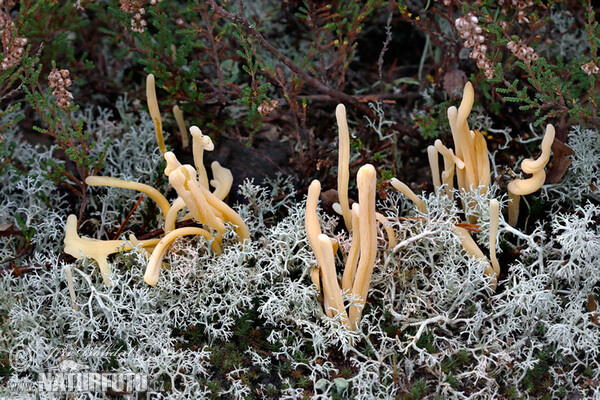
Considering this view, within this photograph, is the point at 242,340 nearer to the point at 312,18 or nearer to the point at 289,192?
the point at 289,192

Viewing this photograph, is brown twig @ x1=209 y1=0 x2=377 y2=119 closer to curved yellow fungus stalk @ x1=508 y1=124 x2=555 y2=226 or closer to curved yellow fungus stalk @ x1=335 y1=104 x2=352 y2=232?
curved yellow fungus stalk @ x1=335 y1=104 x2=352 y2=232

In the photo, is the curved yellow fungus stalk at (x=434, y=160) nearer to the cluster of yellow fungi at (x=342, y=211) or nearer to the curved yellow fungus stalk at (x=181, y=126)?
the cluster of yellow fungi at (x=342, y=211)

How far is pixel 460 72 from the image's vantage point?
2.20 metres

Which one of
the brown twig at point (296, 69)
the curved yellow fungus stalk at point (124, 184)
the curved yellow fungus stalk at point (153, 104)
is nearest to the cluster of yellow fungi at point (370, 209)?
the brown twig at point (296, 69)

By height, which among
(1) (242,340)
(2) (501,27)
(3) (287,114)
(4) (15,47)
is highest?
(4) (15,47)

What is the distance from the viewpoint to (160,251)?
1.68 m

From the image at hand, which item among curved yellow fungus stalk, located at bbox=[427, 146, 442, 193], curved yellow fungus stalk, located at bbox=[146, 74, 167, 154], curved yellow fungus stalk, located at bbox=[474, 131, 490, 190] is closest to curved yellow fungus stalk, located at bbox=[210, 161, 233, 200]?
curved yellow fungus stalk, located at bbox=[146, 74, 167, 154]

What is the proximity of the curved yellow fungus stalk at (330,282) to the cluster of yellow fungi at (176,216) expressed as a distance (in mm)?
338

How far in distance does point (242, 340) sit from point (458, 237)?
695mm

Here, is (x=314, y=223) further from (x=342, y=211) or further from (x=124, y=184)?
(x=124, y=184)

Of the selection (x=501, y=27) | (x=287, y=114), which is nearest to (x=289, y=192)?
(x=287, y=114)

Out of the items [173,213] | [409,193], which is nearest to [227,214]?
[173,213]

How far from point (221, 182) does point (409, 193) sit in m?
0.61

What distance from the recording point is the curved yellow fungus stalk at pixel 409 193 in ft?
5.85
